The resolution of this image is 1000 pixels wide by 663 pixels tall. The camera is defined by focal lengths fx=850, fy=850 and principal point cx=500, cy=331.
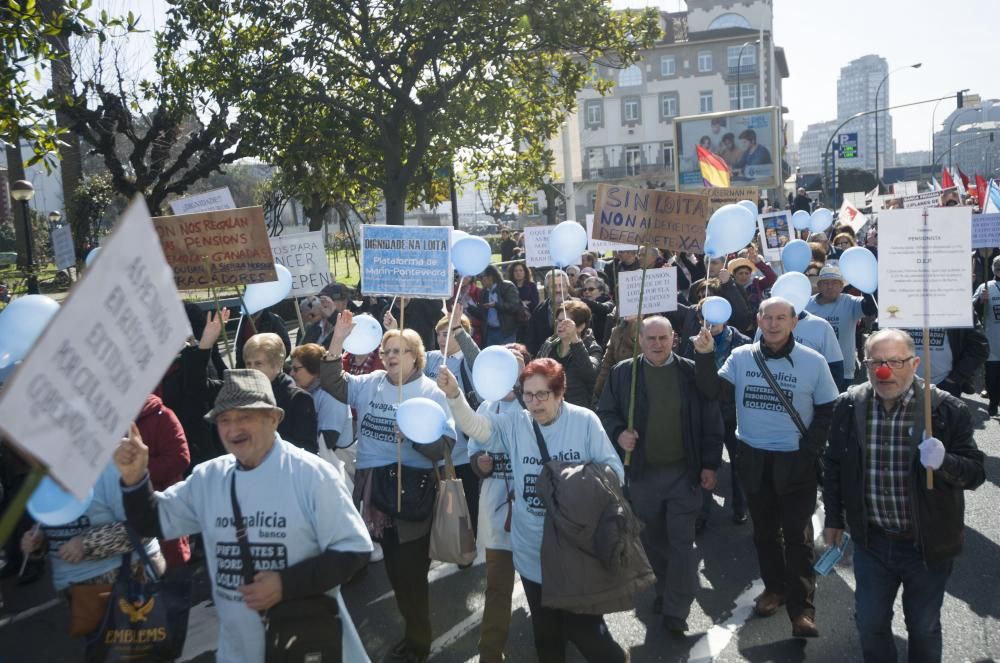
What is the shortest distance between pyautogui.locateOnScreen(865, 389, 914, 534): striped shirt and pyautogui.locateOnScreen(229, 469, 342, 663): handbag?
2.38m

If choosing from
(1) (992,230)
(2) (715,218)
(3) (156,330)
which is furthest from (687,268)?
(3) (156,330)

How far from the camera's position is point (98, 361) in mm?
1844

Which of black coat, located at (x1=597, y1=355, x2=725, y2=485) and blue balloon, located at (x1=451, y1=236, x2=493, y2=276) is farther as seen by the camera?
blue balloon, located at (x1=451, y1=236, x2=493, y2=276)

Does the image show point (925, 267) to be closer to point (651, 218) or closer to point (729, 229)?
point (729, 229)

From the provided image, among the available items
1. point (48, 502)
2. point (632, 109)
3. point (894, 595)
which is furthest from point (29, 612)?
point (632, 109)

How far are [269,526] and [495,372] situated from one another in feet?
4.95

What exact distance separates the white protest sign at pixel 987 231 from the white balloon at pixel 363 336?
7486 millimetres

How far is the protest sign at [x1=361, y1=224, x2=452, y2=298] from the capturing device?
5.42 metres

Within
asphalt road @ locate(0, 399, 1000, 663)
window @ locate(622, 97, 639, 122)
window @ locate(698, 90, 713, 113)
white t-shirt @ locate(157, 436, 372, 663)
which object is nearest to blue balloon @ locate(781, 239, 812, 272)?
asphalt road @ locate(0, 399, 1000, 663)

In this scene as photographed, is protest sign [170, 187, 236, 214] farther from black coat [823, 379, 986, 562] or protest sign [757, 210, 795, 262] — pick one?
protest sign [757, 210, 795, 262]

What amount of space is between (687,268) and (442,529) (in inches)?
282

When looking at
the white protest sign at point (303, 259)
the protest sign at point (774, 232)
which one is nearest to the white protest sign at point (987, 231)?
the protest sign at point (774, 232)

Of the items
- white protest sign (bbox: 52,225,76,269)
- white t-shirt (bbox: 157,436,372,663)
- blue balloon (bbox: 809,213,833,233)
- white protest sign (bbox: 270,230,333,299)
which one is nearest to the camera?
white t-shirt (bbox: 157,436,372,663)

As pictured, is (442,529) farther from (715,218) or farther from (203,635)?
(715,218)
